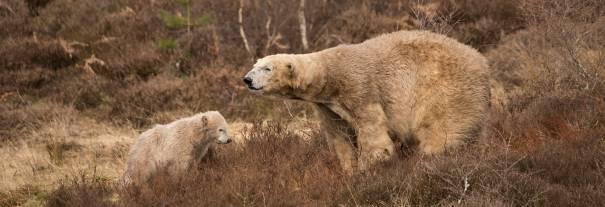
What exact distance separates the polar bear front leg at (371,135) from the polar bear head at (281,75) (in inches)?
21.4

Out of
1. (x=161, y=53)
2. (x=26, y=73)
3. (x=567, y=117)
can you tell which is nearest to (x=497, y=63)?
(x=567, y=117)

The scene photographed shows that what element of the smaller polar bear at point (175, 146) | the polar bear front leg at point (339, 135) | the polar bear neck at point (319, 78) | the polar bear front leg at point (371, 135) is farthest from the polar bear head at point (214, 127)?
the polar bear front leg at point (371, 135)

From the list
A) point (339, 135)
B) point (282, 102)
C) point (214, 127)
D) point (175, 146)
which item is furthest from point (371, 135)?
point (282, 102)

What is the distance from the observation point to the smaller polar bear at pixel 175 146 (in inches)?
297

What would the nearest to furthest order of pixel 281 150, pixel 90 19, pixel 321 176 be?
1. pixel 321 176
2. pixel 281 150
3. pixel 90 19

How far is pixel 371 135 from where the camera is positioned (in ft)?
22.3

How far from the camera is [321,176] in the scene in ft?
21.8

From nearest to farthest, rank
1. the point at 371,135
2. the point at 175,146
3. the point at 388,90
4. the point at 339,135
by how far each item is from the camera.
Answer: the point at 371,135 → the point at 388,90 → the point at 339,135 → the point at 175,146

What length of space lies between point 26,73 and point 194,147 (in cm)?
710

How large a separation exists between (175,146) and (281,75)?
164 cm

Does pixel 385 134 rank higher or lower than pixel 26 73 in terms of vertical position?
higher

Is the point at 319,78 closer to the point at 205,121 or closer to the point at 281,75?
the point at 281,75

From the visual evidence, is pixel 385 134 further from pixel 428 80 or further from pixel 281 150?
pixel 281 150

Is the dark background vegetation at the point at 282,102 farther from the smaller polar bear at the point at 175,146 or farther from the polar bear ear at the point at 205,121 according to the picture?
the polar bear ear at the point at 205,121
